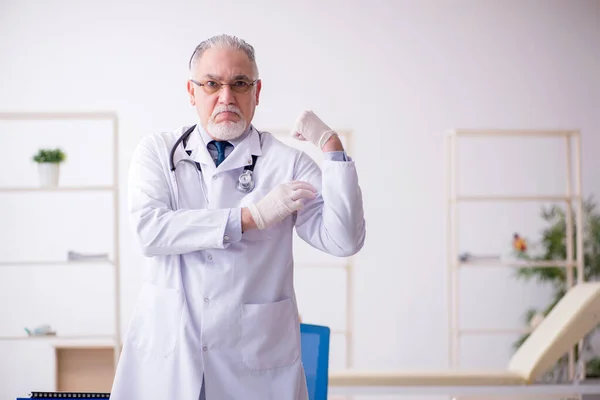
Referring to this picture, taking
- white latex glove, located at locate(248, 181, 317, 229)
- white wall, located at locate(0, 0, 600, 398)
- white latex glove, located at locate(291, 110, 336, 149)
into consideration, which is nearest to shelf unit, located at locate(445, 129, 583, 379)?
white wall, located at locate(0, 0, 600, 398)

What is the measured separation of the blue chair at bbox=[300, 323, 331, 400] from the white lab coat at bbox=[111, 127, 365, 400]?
60 cm

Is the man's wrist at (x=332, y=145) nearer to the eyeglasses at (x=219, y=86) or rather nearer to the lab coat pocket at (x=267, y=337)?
the eyeglasses at (x=219, y=86)

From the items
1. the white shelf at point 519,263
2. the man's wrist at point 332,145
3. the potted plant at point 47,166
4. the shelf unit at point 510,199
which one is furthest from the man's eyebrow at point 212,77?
the white shelf at point 519,263

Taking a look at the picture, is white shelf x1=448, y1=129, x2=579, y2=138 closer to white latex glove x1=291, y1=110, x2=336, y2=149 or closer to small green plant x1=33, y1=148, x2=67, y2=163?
small green plant x1=33, y1=148, x2=67, y2=163

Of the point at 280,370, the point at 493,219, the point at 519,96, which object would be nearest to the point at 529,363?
the point at 493,219

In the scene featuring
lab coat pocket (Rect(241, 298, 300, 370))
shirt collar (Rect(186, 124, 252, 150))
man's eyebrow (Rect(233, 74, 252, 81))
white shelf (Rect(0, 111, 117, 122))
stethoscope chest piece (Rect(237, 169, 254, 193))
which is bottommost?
lab coat pocket (Rect(241, 298, 300, 370))

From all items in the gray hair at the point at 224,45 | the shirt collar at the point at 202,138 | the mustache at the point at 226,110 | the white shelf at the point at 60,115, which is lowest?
the shirt collar at the point at 202,138

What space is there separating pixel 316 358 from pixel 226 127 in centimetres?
91

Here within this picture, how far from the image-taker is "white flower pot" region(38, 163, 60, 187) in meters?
4.38

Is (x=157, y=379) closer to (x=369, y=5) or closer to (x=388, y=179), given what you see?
(x=388, y=179)

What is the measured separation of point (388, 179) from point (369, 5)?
47.9 inches

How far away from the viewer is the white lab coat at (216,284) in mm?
1670

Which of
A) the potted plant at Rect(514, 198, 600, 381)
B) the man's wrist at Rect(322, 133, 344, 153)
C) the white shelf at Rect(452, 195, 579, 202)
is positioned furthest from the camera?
the potted plant at Rect(514, 198, 600, 381)

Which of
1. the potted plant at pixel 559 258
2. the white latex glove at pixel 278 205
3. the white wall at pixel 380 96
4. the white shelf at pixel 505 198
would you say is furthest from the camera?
the white wall at pixel 380 96
